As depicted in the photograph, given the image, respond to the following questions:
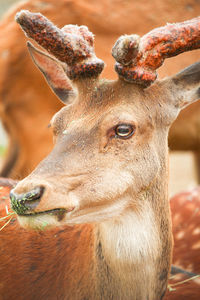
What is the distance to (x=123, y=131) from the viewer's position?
249cm

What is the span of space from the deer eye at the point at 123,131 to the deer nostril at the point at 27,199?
574mm

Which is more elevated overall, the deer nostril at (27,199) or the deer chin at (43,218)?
the deer nostril at (27,199)

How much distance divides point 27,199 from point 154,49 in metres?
1.08

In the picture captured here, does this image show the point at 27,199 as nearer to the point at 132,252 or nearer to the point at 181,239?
the point at 132,252

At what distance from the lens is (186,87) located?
2.82 metres

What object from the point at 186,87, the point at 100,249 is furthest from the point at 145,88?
the point at 100,249

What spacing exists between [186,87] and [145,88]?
30 centimetres

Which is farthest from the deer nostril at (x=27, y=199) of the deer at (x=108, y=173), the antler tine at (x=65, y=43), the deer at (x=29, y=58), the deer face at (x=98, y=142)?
the deer at (x=29, y=58)

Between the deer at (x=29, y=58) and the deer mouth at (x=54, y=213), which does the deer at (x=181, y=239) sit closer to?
the deer mouth at (x=54, y=213)

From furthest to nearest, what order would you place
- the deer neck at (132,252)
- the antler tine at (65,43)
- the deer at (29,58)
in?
the deer at (29,58) < the deer neck at (132,252) < the antler tine at (65,43)

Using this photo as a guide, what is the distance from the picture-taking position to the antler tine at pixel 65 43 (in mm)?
2504

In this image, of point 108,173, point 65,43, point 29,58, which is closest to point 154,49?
point 65,43

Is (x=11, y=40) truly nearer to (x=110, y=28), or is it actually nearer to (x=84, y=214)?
(x=110, y=28)

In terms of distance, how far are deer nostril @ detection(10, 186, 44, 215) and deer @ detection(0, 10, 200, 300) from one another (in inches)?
6.1
